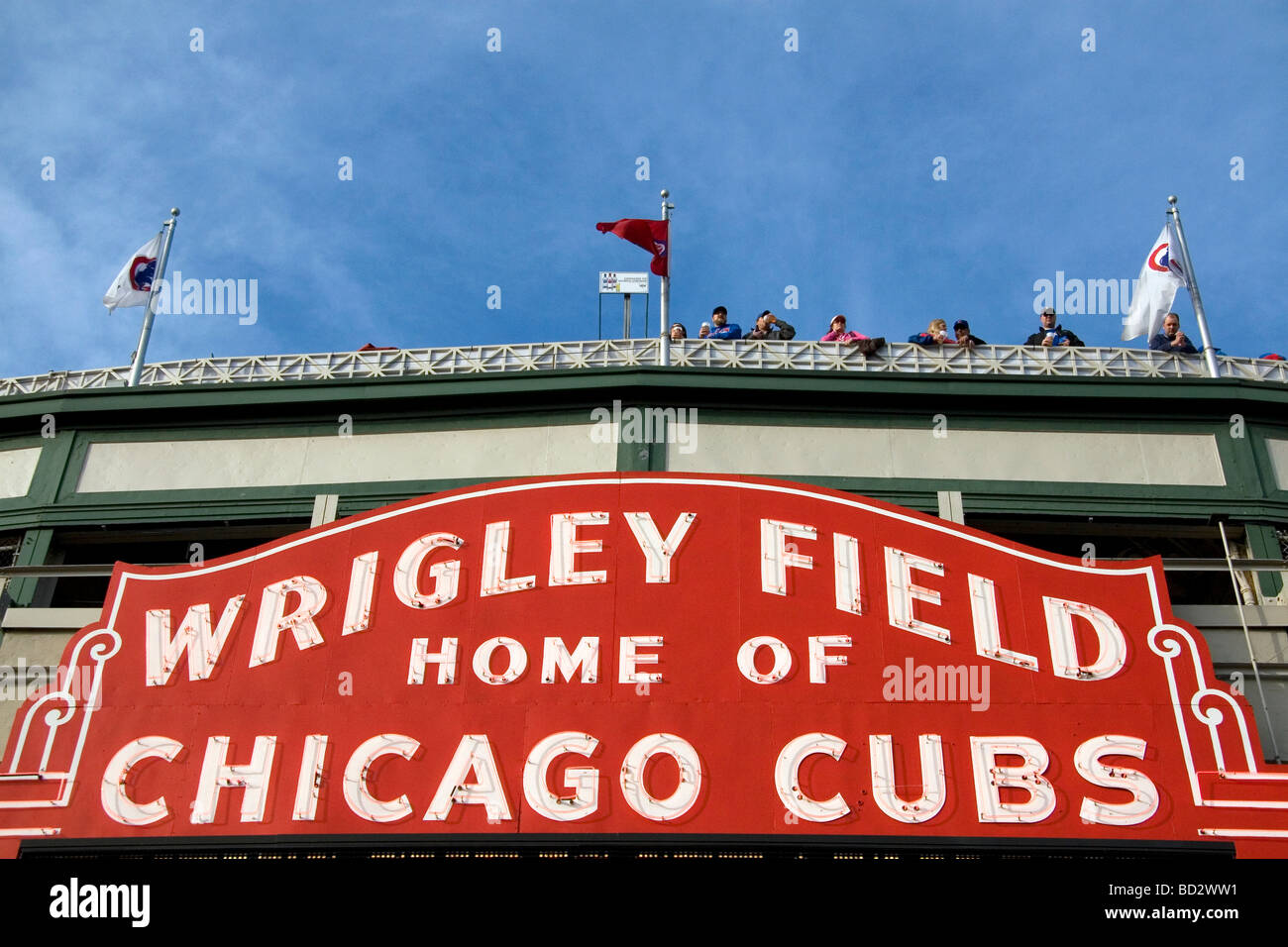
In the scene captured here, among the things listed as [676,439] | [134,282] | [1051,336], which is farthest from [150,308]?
[1051,336]

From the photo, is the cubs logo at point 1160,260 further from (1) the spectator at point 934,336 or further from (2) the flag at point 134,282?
(2) the flag at point 134,282

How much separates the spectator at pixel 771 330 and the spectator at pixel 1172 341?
522 centimetres

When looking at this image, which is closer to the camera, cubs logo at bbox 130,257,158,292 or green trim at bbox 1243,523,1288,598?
green trim at bbox 1243,523,1288,598

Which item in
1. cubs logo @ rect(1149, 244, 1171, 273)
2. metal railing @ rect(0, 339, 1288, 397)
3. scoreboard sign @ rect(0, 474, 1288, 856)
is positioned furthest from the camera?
cubs logo @ rect(1149, 244, 1171, 273)

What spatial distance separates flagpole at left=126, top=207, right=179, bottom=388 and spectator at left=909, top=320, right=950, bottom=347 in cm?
1109

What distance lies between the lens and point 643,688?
12086mm

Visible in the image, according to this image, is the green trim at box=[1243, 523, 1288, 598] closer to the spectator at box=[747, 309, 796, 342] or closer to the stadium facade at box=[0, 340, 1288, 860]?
the stadium facade at box=[0, 340, 1288, 860]

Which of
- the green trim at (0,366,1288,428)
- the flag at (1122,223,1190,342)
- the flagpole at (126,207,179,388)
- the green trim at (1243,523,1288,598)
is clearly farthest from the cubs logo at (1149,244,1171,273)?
the flagpole at (126,207,179,388)

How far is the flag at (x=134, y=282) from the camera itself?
2055 centimetres

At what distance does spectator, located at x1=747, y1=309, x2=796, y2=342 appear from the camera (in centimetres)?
1806

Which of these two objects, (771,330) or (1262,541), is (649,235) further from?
(1262,541)

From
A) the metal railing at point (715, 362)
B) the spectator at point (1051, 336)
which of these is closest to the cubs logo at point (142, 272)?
the metal railing at point (715, 362)
